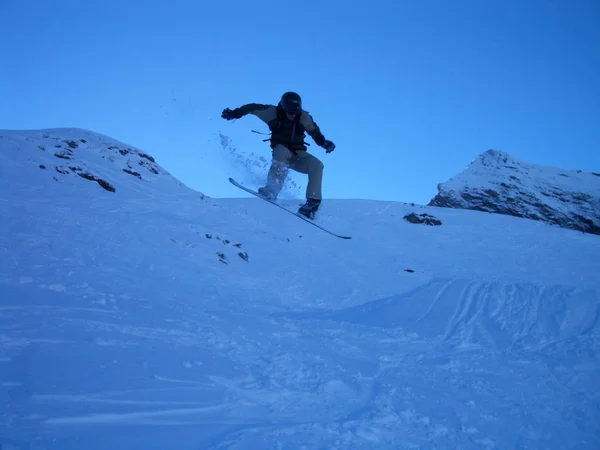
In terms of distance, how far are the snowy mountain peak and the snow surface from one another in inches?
8.9

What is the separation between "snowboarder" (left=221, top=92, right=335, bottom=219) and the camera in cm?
759

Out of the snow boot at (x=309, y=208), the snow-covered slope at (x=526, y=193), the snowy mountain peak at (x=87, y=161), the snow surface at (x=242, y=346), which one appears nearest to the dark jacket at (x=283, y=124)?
the snow boot at (x=309, y=208)

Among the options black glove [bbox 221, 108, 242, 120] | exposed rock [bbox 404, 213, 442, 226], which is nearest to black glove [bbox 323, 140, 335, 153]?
black glove [bbox 221, 108, 242, 120]

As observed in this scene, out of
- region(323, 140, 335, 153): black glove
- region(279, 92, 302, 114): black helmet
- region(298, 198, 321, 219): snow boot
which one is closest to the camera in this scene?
region(279, 92, 302, 114): black helmet

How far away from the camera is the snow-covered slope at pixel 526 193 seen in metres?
23.9

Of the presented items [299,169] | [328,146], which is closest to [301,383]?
[328,146]

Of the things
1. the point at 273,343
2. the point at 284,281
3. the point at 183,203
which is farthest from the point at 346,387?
the point at 183,203

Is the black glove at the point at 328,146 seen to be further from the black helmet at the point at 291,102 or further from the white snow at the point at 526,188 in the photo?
the white snow at the point at 526,188

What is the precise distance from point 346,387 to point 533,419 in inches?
45.4

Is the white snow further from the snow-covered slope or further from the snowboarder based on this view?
the snowboarder

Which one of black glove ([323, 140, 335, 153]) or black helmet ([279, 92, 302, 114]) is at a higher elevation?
black helmet ([279, 92, 302, 114])

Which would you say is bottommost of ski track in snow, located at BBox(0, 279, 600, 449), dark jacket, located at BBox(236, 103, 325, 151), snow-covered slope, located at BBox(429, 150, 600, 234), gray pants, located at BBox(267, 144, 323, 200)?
ski track in snow, located at BBox(0, 279, 600, 449)

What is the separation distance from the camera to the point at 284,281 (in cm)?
779

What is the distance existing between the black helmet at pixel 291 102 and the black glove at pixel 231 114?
3.14 ft
